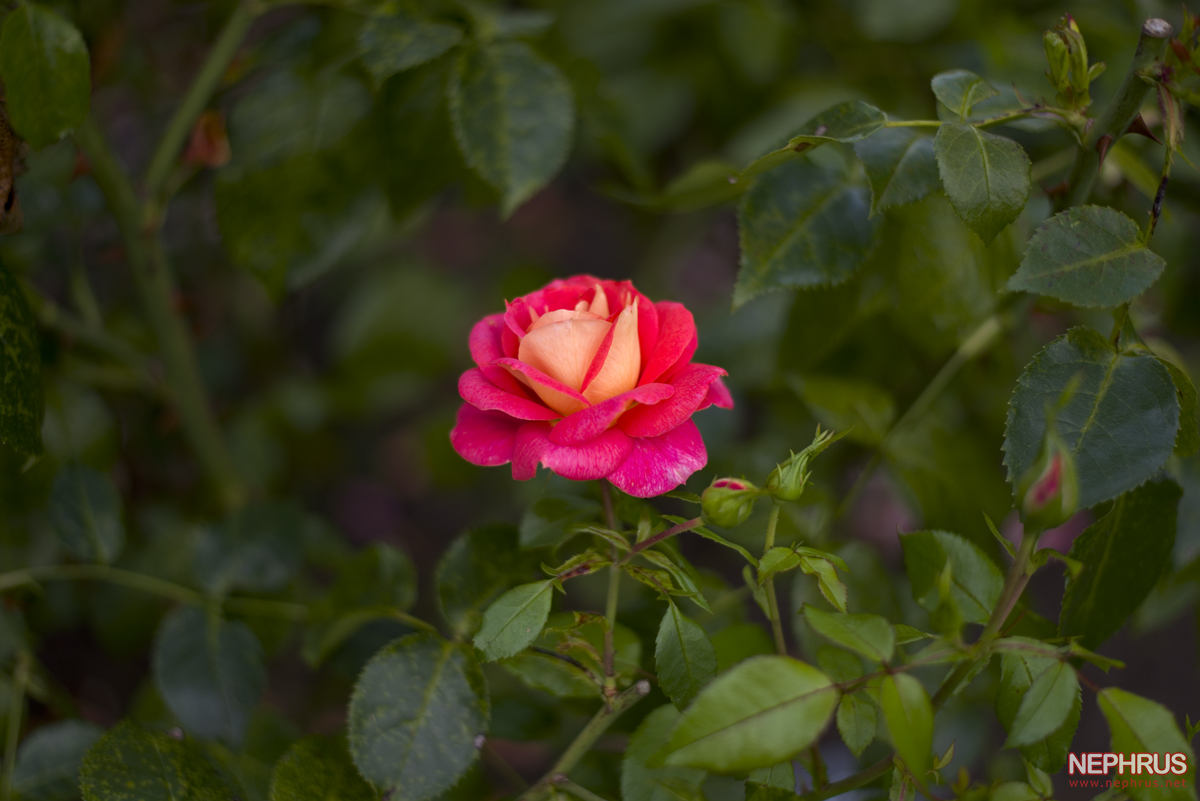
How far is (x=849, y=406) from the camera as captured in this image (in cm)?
89

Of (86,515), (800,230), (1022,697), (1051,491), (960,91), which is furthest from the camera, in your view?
(86,515)

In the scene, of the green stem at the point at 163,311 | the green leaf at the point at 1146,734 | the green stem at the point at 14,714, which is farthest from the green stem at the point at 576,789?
the green stem at the point at 163,311

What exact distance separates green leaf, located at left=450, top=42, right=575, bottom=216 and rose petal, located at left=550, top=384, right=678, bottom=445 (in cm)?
36

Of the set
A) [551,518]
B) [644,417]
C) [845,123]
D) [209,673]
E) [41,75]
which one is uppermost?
[41,75]

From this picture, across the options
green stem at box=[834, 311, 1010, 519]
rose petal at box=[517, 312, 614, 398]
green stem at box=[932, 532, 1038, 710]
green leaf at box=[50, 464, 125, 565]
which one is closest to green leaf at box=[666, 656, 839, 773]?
green stem at box=[932, 532, 1038, 710]

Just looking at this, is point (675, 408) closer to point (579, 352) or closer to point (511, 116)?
point (579, 352)

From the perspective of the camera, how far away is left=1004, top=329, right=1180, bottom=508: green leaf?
1.70 feet

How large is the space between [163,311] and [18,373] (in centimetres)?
35

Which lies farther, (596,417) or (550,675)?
(550,675)

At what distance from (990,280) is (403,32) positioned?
67cm

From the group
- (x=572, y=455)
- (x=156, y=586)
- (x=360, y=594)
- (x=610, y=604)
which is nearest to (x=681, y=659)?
(x=610, y=604)

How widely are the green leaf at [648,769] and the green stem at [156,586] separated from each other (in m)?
0.46

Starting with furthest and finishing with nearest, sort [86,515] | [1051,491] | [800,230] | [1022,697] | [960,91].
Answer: [86,515] < [800,230] < [960,91] < [1022,697] < [1051,491]

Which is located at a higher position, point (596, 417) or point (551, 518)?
point (596, 417)
